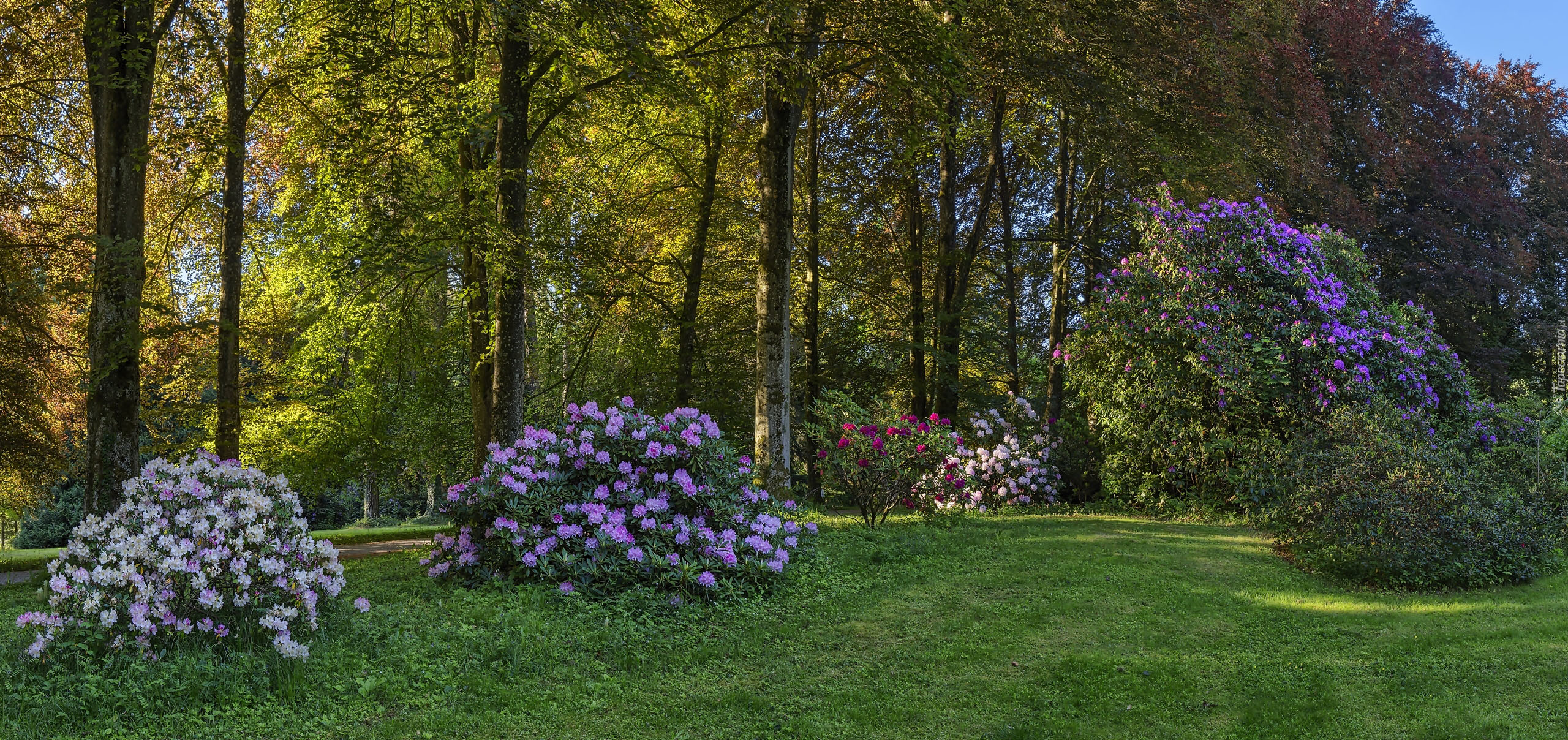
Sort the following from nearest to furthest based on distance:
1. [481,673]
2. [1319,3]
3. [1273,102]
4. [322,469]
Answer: [481,673] < [322,469] < [1273,102] < [1319,3]

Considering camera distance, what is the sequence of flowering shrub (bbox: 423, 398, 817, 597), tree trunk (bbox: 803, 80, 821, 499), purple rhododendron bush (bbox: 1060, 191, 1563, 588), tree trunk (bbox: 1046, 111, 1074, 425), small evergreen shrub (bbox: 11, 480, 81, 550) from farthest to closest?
small evergreen shrub (bbox: 11, 480, 81, 550) → tree trunk (bbox: 1046, 111, 1074, 425) → tree trunk (bbox: 803, 80, 821, 499) → purple rhododendron bush (bbox: 1060, 191, 1563, 588) → flowering shrub (bbox: 423, 398, 817, 597)

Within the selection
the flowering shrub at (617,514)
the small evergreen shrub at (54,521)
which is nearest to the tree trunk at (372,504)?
the small evergreen shrub at (54,521)

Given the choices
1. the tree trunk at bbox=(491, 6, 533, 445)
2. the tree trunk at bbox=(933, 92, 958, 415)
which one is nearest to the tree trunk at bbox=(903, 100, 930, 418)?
the tree trunk at bbox=(933, 92, 958, 415)

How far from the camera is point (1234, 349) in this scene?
980 cm

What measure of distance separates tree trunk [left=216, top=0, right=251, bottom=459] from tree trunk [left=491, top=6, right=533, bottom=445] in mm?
2892

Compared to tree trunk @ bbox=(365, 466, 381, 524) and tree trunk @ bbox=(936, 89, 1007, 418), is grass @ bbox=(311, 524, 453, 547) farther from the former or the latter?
tree trunk @ bbox=(936, 89, 1007, 418)

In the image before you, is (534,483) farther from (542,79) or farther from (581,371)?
(581,371)

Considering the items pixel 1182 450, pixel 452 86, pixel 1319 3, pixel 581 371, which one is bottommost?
pixel 1182 450

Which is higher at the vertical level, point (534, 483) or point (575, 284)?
point (575, 284)

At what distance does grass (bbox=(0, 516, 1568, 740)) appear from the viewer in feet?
13.0

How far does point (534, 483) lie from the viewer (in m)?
6.32

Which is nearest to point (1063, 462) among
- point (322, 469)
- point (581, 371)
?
point (581, 371)

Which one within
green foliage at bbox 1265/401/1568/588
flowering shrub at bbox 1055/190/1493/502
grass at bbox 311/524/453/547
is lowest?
grass at bbox 311/524/453/547

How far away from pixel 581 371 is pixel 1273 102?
1124 cm
